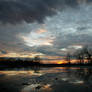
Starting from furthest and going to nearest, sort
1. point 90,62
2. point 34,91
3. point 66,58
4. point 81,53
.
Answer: point 66,58
point 81,53
point 90,62
point 34,91

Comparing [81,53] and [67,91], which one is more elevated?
[81,53]

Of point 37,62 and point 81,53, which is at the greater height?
point 81,53

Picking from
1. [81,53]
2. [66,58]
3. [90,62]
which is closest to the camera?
[90,62]

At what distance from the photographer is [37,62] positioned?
15638 centimetres

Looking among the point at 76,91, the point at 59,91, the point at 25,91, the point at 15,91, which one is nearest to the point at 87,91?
the point at 76,91

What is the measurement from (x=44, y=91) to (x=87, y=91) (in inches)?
184

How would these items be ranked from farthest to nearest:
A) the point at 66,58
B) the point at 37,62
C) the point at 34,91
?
the point at 37,62
the point at 66,58
the point at 34,91

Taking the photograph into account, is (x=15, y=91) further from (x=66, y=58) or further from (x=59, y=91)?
(x=66, y=58)

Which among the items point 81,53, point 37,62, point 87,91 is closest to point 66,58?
point 81,53

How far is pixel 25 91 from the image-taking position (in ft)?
37.7

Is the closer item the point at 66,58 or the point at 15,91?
the point at 15,91

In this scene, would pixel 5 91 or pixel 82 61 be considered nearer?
pixel 5 91

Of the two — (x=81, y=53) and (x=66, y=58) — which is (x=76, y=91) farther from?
(x=66, y=58)

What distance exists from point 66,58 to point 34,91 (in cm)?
12085
